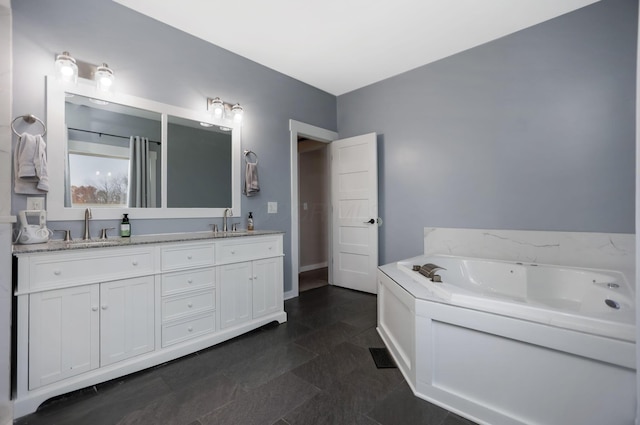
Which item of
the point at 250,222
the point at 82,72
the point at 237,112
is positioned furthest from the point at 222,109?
the point at 250,222

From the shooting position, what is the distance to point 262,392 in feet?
5.37

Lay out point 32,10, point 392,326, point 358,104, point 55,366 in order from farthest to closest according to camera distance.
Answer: point 358,104 < point 392,326 < point 32,10 < point 55,366

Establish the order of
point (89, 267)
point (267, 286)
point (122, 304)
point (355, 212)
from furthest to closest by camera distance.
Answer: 1. point (355, 212)
2. point (267, 286)
3. point (122, 304)
4. point (89, 267)

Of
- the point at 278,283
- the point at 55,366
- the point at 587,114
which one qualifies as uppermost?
the point at 587,114

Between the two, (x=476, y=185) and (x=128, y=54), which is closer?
(x=128, y=54)

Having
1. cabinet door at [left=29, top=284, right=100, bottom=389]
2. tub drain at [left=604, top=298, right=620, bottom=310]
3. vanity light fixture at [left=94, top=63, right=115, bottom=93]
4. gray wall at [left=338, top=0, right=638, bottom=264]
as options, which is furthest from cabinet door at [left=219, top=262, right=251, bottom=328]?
tub drain at [left=604, top=298, right=620, bottom=310]

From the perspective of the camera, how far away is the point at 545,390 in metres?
1.27

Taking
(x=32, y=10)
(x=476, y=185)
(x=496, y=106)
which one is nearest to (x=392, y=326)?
(x=476, y=185)

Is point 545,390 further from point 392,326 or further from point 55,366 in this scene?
point 55,366

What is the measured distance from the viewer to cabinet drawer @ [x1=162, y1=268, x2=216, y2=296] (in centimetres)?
195

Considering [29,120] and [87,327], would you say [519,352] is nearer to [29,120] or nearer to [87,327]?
[87,327]

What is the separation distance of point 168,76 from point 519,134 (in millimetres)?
3214

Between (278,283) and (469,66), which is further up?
(469,66)

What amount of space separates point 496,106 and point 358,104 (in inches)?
66.5
